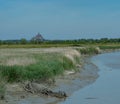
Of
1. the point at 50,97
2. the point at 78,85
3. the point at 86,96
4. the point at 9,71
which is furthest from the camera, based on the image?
the point at 78,85

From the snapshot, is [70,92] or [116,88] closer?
[70,92]

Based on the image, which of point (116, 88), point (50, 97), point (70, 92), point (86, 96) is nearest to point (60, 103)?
point (50, 97)

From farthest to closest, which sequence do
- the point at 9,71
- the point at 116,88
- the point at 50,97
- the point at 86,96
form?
the point at 116,88, the point at 9,71, the point at 86,96, the point at 50,97

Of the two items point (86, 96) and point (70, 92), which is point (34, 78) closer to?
point (70, 92)

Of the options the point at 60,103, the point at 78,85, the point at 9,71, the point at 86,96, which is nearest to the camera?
the point at 60,103

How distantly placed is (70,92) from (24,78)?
2470 mm

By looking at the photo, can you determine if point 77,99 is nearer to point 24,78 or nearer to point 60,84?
point 24,78

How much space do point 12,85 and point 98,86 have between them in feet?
20.3

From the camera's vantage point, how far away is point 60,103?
17.7 m

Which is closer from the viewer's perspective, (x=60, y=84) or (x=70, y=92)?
(x=70, y=92)

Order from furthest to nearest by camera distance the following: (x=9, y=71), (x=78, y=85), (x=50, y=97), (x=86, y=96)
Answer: (x=78, y=85), (x=9, y=71), (x=86, y=96), (x=50, y=97)

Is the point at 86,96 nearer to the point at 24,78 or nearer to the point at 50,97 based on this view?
the point at 50,97

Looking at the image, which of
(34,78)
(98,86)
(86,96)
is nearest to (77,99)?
(86,96)

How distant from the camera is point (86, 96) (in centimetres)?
2025
